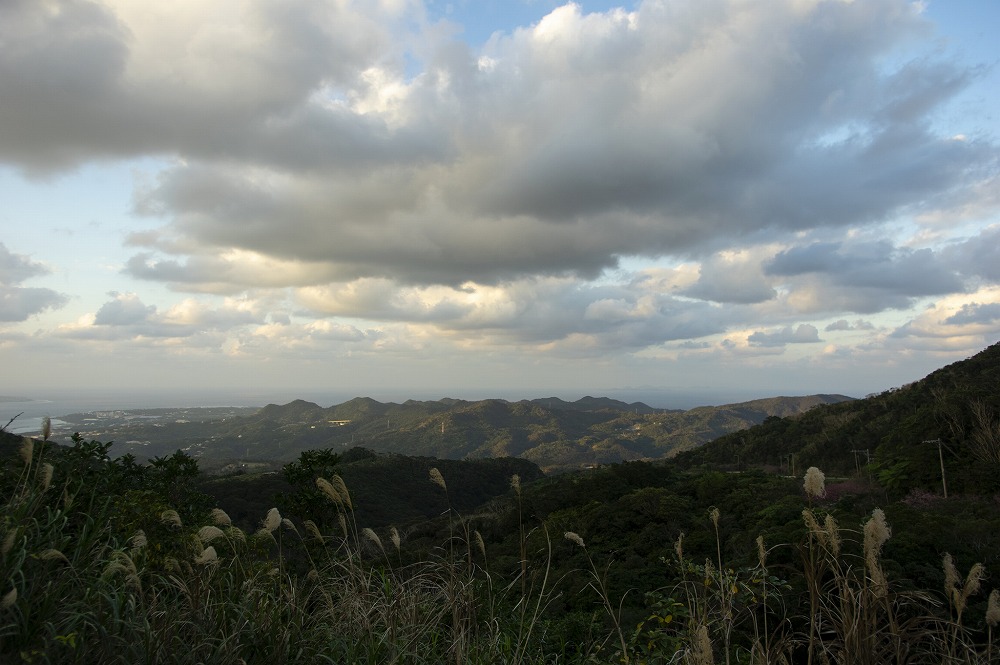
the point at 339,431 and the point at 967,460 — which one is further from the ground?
the point at 967,460

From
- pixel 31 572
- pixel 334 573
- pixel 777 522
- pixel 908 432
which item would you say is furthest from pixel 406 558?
pixel 908 432

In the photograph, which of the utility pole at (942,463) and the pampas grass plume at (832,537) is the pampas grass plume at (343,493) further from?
the utility pole at (942,463)

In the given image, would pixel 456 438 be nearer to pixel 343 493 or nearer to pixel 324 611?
pixel 324 611

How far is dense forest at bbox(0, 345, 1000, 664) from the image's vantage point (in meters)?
2.60

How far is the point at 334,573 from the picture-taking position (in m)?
5.02

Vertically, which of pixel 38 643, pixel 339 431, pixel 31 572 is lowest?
pixel 339 431

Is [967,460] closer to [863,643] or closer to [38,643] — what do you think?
[863,643]

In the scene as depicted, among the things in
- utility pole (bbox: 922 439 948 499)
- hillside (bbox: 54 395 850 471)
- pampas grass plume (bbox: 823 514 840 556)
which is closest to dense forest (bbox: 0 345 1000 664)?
pampas grass plume (bbox: 823 514 840 556)

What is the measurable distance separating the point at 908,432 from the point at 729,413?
607 feet

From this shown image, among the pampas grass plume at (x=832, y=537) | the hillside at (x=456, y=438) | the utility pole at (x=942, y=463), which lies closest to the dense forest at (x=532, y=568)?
the pampas grass plume at (x=832, y=537)

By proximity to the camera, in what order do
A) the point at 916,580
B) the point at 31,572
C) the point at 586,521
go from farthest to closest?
1. the point at 586,521
2. the point at 916,580
3. the point at 31,572

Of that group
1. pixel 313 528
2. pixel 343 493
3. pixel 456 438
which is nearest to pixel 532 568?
Result: pixel 313 528

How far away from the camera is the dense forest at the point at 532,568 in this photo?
260 centimetres

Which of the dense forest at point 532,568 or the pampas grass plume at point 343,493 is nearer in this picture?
the dense forest at point 532,568
